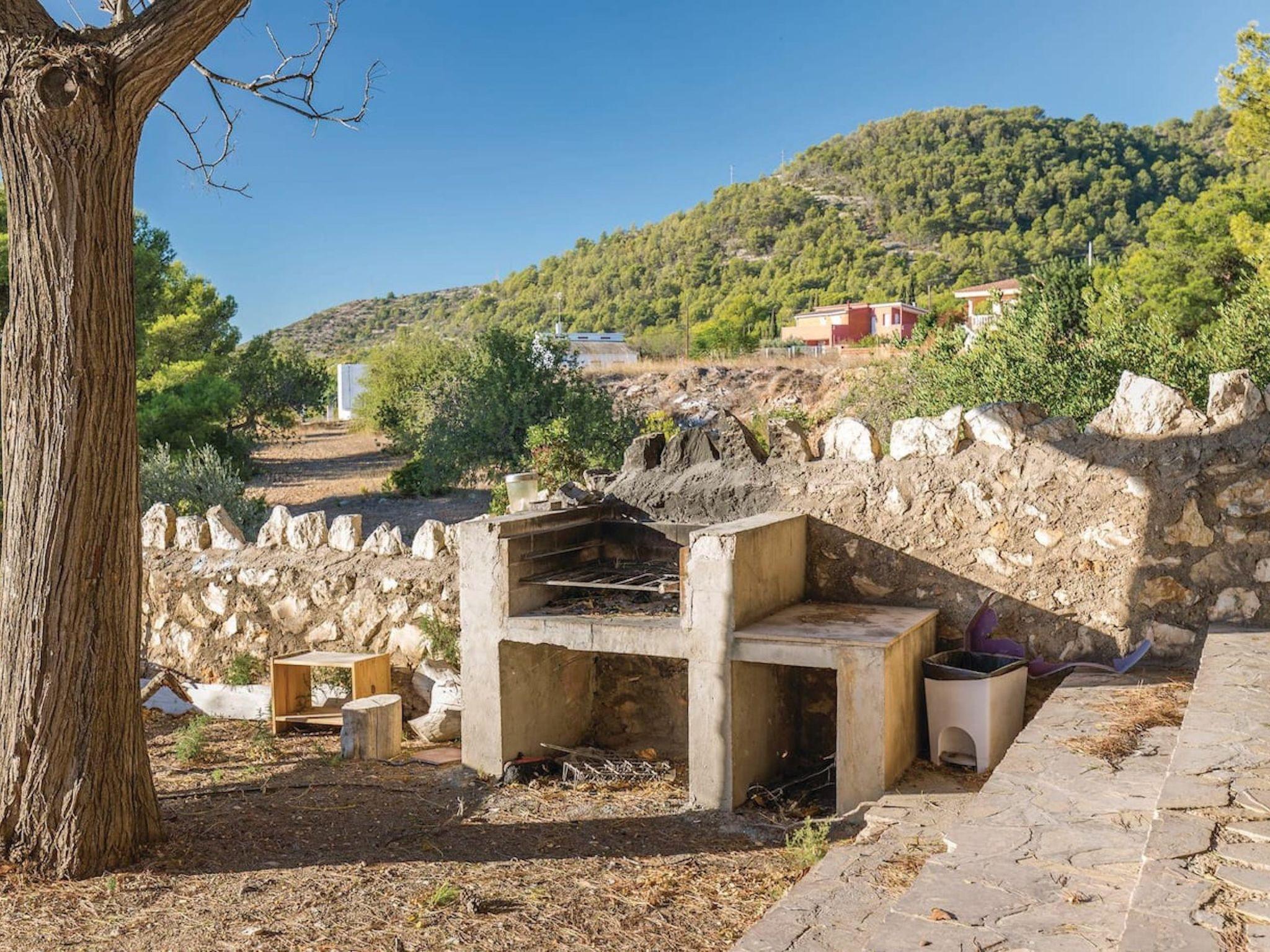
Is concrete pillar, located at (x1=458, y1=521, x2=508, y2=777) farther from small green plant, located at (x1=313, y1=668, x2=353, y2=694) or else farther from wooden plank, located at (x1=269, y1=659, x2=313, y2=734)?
wooden plank, located at (x1=269, y1=659, x2=313, y2=734)

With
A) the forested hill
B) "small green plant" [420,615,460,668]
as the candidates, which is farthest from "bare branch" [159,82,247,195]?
the forested hill

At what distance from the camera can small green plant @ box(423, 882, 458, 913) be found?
356cm

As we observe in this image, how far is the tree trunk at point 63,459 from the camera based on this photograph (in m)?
3.78

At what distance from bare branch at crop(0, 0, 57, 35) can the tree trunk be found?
0.18 meters

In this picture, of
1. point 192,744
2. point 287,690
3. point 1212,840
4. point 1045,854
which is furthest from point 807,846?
point 287,690

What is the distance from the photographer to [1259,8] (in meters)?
24.8

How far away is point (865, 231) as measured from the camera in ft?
188

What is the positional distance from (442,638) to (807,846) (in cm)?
294

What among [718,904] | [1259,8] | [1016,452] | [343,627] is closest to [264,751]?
[343,627]

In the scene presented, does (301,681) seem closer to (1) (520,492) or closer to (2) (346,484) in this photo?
(1) (520,492)

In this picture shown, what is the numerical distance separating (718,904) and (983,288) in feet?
123

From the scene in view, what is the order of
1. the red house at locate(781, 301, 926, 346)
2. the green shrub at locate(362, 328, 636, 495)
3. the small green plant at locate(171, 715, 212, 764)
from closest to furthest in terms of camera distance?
1. the small green plant at locate(171, 715, 212, 764)
2. the green shrub at locate(362, 328, 636, 495)
3. the red house at locate(781, 301, 926, 346)

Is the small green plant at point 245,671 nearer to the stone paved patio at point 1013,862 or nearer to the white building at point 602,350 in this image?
the stone paved patio at point 1013,862

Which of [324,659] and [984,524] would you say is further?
[324,659]
